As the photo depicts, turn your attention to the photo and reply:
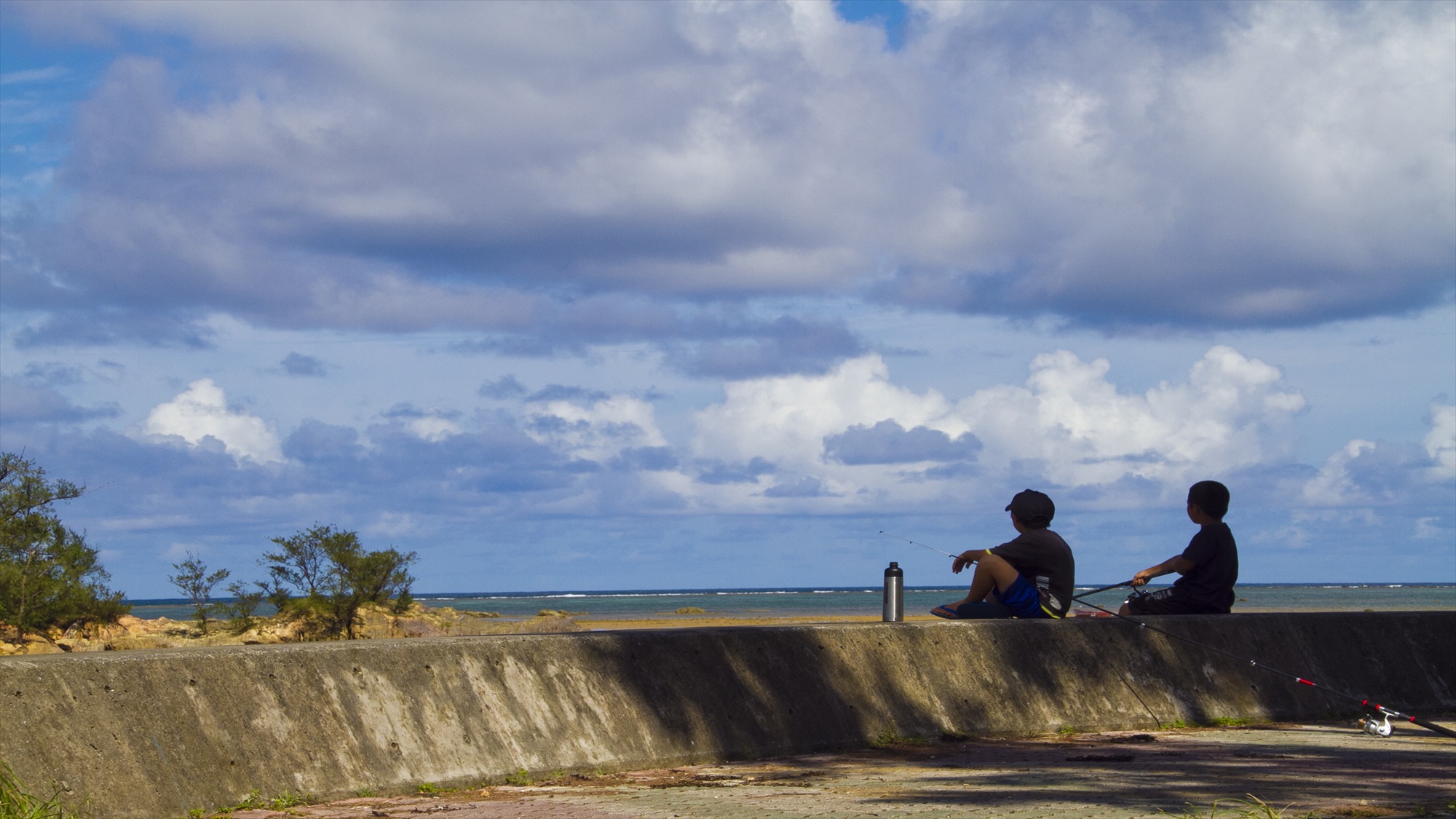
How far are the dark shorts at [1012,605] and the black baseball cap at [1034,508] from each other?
40 centimetres

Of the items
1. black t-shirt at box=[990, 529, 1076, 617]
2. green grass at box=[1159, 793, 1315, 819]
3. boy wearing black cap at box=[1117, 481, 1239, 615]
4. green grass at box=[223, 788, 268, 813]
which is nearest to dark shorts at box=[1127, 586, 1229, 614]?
boy wearing black cap at box=[1117, 481, 1239, 615]

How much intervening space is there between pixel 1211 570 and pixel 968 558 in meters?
1.82

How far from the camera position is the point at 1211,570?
1011 cm

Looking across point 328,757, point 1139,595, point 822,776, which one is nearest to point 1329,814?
point 822,776

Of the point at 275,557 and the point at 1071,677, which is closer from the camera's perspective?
the point at 1071,677

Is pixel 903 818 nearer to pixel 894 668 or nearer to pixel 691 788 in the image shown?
pixel 691 788

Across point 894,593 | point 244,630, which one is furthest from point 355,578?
point 894,593

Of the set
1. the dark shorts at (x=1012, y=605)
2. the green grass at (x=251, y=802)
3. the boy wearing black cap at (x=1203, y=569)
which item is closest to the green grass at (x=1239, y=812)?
the green grass at (x=251, y=802)

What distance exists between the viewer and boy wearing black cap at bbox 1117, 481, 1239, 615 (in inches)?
396

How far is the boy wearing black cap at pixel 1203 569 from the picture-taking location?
10.1m

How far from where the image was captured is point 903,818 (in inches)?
218

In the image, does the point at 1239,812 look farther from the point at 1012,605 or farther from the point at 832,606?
the point at 832,606

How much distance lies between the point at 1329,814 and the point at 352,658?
411 centimetres

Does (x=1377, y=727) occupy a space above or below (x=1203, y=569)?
below
